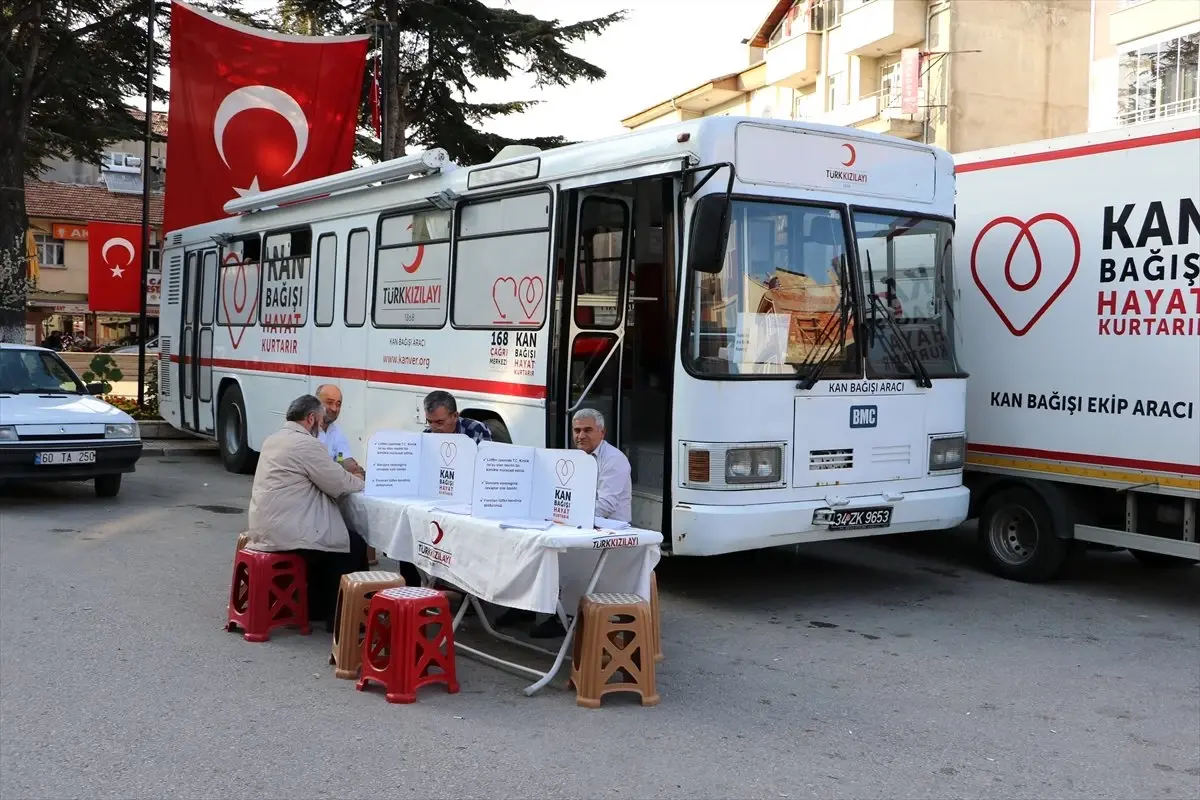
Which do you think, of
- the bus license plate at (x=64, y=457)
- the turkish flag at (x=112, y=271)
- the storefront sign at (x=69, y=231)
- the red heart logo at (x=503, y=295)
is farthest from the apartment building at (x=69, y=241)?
the red heart logo at (x=503, y=295)

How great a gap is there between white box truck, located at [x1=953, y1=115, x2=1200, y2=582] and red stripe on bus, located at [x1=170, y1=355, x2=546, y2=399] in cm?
334

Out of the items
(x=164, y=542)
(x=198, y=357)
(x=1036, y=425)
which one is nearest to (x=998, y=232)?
(x=1036, y=425)

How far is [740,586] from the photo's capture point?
28.5ft

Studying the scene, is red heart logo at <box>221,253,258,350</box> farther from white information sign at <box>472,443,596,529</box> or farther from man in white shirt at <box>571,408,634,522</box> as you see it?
white information sign at <box>472,443,596,529</box>

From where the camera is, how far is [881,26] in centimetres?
3647

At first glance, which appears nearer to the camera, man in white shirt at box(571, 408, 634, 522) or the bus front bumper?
man in white shirt at box(571, 408, 634, 522)

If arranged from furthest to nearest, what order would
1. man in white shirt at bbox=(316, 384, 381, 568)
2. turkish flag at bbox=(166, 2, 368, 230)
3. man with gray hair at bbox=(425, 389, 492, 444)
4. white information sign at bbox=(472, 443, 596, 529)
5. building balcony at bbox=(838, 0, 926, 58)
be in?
building balcony at bbox=(838, 0, 926, 58) < turkish flag at bbox=(166, 2, 368, 230) < man in white shirt at bbox=(316, 384, 381, 568) < man with gray hair at bbox=(425, 389, 492, 444) < white information sign at bbox=(472, 443, 596, 529)

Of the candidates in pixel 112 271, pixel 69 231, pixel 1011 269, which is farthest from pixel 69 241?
pixel 1011 269

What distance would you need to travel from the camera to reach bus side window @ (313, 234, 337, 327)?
12.1 meters

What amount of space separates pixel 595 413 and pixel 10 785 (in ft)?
11.6

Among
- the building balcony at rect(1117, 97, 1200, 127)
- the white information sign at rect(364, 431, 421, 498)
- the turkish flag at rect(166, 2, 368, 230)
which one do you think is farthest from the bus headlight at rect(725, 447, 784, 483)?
the building balcony at rect(1117, 97, 1200, 127)

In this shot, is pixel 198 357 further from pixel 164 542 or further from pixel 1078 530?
pixel 1078 530

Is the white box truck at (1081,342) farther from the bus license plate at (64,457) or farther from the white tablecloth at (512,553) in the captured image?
the bus license plate at (64,457)

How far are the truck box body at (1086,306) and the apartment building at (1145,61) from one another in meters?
18.9
